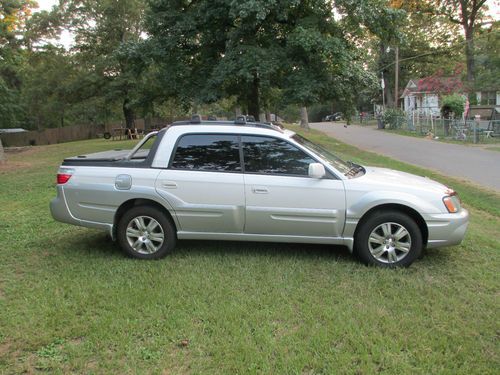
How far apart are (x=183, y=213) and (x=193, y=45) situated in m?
14.0

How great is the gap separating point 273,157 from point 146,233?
173cm

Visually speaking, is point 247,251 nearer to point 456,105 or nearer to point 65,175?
point 65,175

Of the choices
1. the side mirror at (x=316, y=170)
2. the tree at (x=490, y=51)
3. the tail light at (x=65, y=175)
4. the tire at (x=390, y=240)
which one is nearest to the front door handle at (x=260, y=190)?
the side mirror at (x=316, y=170)

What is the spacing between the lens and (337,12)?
53.6 ft

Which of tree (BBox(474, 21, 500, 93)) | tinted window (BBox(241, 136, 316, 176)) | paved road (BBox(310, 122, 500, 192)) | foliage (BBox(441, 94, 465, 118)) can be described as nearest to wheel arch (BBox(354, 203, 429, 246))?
tinted window (BBox(241, 136, 316, 176))

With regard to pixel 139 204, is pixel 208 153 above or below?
above

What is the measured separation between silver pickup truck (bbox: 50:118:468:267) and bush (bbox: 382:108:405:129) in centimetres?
3353

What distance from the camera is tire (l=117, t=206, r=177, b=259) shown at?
521 cm

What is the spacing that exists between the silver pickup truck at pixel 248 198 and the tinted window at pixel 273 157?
12 millimetres

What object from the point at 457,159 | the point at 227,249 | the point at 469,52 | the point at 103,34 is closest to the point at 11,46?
the point at 103,34

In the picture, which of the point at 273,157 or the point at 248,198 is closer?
the point at 248,198

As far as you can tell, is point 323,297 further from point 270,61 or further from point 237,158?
point 270,61

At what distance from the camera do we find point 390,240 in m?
4.92

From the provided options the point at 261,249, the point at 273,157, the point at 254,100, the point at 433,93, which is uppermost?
the point at 433,93
